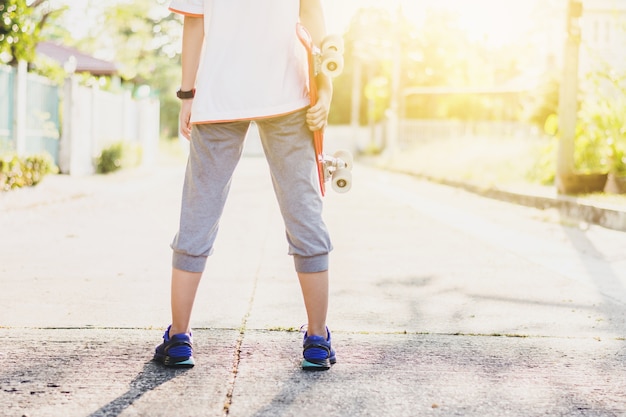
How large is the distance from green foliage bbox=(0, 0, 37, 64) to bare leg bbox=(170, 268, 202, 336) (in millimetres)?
9188

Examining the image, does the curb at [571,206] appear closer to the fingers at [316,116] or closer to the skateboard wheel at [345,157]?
the skateboard wheel at [345,157]

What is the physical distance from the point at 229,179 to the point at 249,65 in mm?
407

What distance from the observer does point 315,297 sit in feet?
10.2

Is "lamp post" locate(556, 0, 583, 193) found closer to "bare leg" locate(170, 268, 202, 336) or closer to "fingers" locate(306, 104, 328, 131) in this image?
"fingers" locate(306, 104, 328, 131)

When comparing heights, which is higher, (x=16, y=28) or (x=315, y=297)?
(x=16, y=28)

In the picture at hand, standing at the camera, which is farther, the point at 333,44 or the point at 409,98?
the point at 409,98

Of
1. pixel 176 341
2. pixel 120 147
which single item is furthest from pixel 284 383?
pixel 120 147

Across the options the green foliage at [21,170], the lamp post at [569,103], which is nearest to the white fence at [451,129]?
the lamp post at [569,103]

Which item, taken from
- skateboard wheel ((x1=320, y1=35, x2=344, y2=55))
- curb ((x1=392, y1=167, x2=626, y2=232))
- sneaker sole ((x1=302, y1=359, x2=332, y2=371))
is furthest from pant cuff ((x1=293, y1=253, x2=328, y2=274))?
curb ((x1=392, y1=167, x2=626, y2=232))

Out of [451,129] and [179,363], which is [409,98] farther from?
[179,363]

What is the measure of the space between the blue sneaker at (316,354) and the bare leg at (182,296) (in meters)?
0.44

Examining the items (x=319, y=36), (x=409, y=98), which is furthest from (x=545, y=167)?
(x=409, y=98)

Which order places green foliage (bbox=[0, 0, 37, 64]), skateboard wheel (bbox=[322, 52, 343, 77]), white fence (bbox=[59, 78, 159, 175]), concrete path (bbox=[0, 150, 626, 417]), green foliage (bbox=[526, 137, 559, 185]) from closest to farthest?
concrete path (bbox=[0, 150, 626, 417])
skateboard wheel (bbox=[322, 52, 343, 77])
green foliage (bbox=[0, 0, 37, 64])
green foliage (bbox=[526, 137, 559, 185])
white fence (bbox=[59, 78, 159, 175])

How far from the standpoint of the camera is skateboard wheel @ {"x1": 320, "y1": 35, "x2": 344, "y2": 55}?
3016 mm
